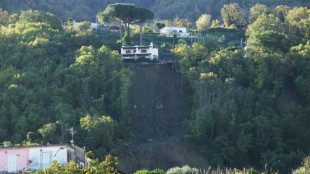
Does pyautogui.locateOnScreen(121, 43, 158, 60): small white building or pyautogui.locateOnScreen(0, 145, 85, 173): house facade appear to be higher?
pyautogui.locateOnScreen(121, 43, 158, 60): small white building

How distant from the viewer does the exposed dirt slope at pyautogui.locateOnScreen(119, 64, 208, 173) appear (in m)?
46.9

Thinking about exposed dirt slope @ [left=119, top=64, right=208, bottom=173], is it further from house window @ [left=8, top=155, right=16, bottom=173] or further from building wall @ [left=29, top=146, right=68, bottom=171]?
house window @ [left=8, top=155, right=16, bottom=173]

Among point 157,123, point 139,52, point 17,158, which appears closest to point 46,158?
point 17,158

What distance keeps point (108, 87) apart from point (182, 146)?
8.51m

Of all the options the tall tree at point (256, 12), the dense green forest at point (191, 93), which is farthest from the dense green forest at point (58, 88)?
the tall tree at point (256, 12)

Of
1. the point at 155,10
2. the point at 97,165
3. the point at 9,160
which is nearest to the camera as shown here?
the point at 97,165

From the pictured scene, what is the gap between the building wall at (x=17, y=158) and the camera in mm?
30672

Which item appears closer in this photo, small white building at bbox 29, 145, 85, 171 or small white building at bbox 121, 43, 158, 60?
small white building at bbox 29, 145, 85, 171

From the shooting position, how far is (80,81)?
52.9 metres

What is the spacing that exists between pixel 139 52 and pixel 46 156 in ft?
106

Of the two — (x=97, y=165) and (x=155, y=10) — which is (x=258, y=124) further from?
(x=155, y=10)

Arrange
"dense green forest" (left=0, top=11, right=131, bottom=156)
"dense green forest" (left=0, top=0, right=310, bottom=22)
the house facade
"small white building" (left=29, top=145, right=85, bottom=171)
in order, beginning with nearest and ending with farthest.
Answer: the house facade
"small white building" (left=29, top=145, right=85, bottom=171)
"dense green forest" (left=0, top=11, right=131, bottom=156)
"dense green forest" (left=0, top=0, right=310, bottom=22)

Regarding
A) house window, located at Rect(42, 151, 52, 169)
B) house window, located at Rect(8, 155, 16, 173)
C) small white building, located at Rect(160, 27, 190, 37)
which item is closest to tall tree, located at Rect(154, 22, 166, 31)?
small white building, located at Rect(160, 27, 190, 37)

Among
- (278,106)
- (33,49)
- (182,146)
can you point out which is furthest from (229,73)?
(33,49)
